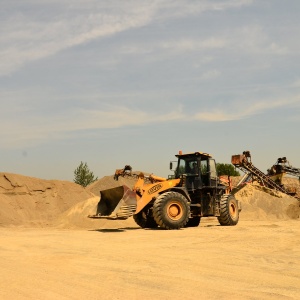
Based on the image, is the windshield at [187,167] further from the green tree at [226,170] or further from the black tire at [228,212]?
the green tree at [226,170]

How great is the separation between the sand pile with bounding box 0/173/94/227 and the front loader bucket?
814 centimetres

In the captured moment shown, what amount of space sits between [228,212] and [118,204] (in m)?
4.62

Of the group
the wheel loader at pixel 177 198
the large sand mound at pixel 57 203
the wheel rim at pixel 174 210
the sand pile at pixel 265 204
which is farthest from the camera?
the sand pile at pixel 265 204

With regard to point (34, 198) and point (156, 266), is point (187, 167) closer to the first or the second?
point (156, 266)

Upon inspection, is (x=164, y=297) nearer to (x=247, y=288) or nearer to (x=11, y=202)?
(x=247, y=288)

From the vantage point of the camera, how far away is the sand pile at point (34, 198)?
74.8 feet

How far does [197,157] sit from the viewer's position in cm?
1620

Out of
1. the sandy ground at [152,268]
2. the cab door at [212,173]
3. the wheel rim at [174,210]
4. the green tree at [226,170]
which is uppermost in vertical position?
the green tree at [226,170]

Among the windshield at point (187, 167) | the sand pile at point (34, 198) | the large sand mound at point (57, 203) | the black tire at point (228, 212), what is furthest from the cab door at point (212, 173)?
the sand pile at point (34, 198)

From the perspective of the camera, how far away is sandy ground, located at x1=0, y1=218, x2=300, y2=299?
561 cm

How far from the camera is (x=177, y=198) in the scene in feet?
49.0

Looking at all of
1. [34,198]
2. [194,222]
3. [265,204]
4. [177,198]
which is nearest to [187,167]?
[177,198]

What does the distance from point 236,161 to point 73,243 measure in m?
15.7

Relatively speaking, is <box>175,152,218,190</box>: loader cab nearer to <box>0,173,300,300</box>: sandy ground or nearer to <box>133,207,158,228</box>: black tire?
<box>133,207,158,228</box>: black tire
